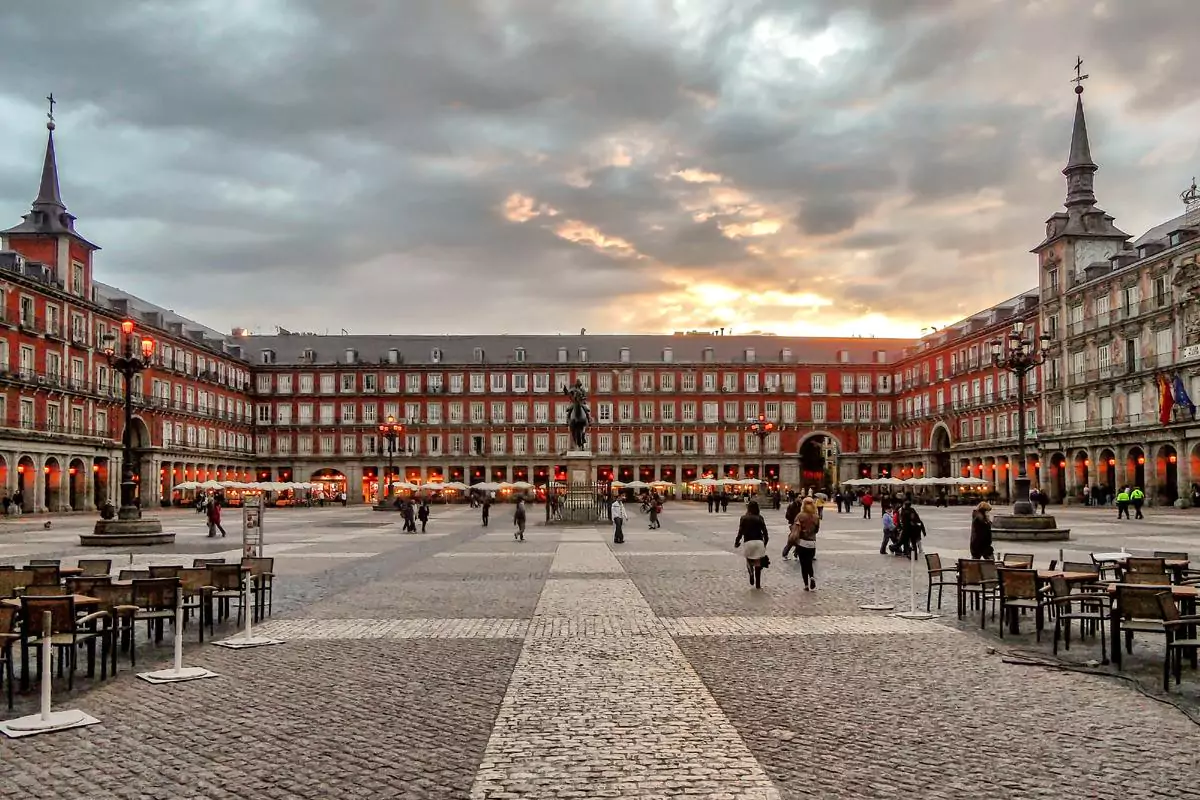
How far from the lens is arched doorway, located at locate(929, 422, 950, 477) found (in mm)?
78250

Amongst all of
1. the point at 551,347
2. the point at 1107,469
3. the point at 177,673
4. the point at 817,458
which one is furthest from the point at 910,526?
the point at 817,458

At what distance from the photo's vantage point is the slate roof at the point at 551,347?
89188 mm

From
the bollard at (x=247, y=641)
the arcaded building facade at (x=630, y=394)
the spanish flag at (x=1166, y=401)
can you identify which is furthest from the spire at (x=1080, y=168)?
the bollard at (x=247, y=641)

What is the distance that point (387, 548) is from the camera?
26.1 meters

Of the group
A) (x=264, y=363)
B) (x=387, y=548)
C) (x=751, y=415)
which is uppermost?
(x=264, y=363)

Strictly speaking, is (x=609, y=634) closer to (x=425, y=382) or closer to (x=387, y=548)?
(x=387, y=548)

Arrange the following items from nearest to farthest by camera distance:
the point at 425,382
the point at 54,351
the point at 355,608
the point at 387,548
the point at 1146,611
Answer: the point at 1146,611, the point at 355,608, the point at 387,548, the point at 54,351, the point at 425,382

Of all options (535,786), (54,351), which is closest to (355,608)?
(535,786)

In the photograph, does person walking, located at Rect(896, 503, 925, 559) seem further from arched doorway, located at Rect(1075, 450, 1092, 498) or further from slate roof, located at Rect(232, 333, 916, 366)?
slate roof, located at Rect(232, 333, 916, 366)

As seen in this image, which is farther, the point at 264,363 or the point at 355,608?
the point at 264,363

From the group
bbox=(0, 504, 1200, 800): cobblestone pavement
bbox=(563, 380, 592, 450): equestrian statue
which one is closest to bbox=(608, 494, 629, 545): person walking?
bbox=(0, 504, 1200, 800): cobblestone pavement

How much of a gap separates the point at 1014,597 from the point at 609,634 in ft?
15.9

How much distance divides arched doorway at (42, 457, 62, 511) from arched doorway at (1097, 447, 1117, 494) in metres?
60.2

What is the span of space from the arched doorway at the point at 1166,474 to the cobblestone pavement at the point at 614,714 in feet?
141
